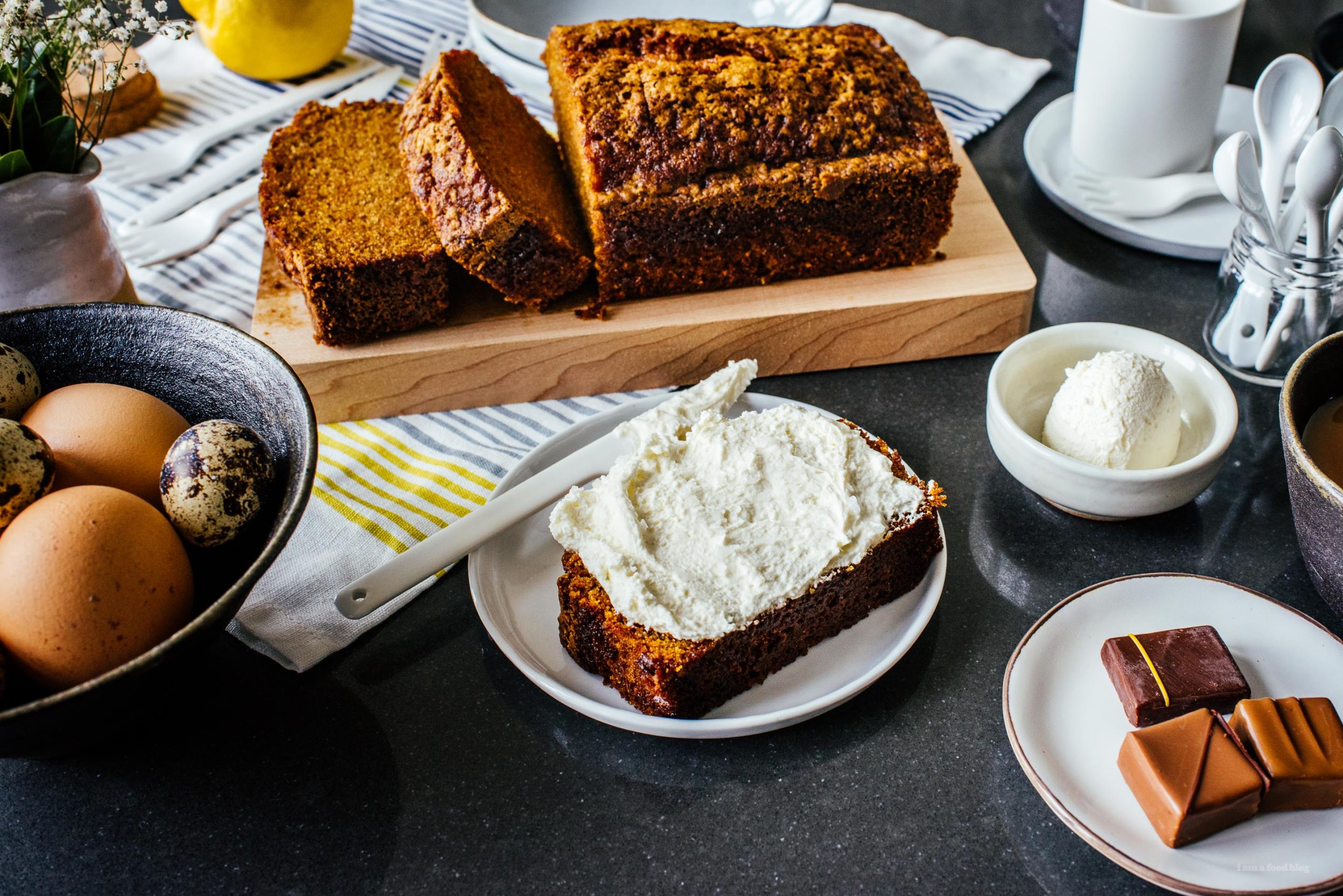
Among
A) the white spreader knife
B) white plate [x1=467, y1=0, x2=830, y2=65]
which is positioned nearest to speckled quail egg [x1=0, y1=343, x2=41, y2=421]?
the white spreader knife

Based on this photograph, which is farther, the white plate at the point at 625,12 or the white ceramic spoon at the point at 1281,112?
the white plate at the point at 625,12

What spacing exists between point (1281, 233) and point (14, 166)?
158 centimetres

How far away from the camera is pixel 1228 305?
4.68 feet

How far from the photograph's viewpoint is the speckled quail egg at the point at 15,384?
1.05 meters

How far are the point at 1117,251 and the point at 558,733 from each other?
122 centimetres

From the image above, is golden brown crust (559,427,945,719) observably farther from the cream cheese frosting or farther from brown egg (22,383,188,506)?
brown egg (22,383,188,506)

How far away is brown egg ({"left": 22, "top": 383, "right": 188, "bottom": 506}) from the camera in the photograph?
101 centimetres

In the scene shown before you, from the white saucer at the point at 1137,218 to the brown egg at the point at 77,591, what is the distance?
4.78 feet

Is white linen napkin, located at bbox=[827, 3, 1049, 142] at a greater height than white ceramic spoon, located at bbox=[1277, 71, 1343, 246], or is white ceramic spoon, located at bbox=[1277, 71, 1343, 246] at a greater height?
white ceramic spoon, located at bbox=[1277, 71, 1343, 246]

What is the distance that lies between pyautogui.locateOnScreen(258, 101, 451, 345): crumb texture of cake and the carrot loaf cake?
42 cm

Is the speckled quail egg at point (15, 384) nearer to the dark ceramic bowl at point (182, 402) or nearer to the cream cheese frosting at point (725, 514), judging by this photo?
the dark ceramic bowl at point (182, 402)

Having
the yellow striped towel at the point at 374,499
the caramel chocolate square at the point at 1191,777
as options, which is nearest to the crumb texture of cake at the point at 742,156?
the yellow striped towel at the point at 374,499

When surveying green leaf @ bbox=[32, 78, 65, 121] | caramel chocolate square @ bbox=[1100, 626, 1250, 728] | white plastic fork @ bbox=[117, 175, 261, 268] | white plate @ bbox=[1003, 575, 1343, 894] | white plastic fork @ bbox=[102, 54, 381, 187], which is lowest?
white plate @ bbox=[1003, 575, 1343, 894]

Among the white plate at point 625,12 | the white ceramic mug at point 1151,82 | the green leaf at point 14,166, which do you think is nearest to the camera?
the green leaf at point 14,166
